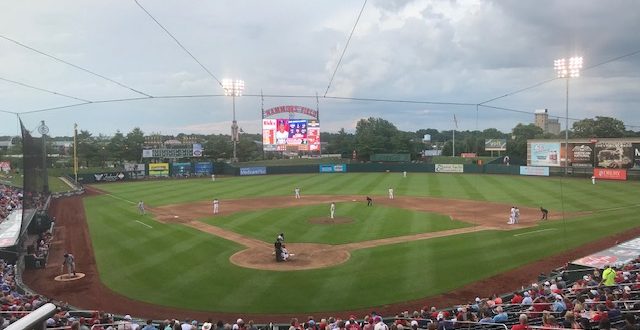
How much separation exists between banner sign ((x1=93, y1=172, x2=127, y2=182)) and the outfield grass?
1788 inches

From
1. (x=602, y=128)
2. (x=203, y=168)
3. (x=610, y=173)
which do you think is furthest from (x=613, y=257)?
(x=602, y=128)

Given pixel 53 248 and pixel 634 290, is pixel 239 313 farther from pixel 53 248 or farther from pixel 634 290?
pixel 53 248

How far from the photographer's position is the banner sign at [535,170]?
2736 inches

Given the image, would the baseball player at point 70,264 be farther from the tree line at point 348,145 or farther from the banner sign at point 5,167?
the tree line at point 348,145

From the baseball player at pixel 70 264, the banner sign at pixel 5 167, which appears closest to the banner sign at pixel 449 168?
the baseball player at pixel 70 264

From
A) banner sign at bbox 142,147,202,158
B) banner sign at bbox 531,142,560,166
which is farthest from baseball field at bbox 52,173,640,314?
banner sign at bbox 142,147,202,158

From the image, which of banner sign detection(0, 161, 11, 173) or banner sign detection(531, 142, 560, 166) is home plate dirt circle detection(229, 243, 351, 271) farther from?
banner sign detection(0, 161, 11, 173)

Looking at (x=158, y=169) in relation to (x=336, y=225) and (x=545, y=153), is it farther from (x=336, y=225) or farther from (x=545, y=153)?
(x=545, y=153)

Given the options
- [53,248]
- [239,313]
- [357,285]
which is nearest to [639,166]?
[357,285]

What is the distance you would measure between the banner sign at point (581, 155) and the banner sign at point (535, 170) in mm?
3806

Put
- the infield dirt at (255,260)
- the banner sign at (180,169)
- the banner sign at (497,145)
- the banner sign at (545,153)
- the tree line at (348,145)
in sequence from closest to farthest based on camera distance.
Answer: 1. the infield dirt at (255,260)
2. the banner sign at (545,153)
3. the banner sign at (180,169)
4. the banner sign at (497,145)
5. the tree line at (348,145)

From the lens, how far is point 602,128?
110500 mm

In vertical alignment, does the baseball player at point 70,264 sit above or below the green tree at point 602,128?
below

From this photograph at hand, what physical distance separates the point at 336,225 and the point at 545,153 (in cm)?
4932
